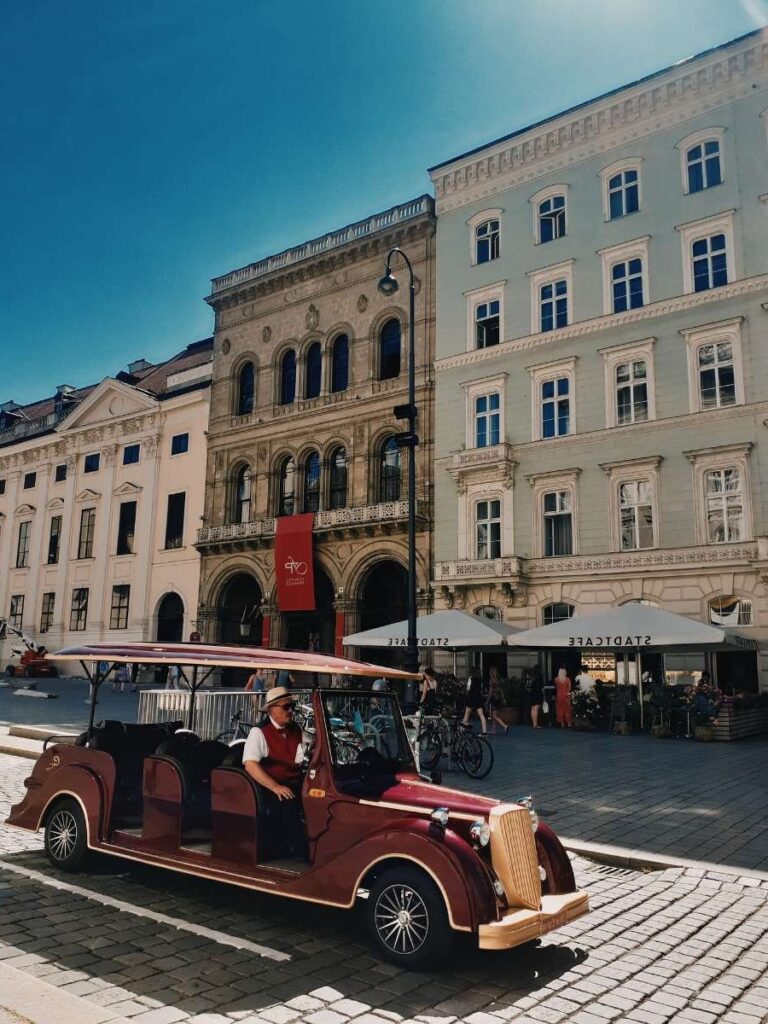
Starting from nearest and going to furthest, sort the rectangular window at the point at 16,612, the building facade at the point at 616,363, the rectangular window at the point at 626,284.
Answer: the building facade at the point at 616,363 < the rectangular window at the point at 626,284 < the rectangular window at the point at 16,612

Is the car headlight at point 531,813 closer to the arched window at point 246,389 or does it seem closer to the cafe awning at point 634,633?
the cafe awning at point 634,633

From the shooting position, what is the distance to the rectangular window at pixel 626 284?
2625 cm

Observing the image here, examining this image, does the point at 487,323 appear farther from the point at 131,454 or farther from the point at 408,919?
the point at 408,919

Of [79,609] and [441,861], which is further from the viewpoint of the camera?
[79,609]

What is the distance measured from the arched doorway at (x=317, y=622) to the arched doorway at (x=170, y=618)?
6181mm

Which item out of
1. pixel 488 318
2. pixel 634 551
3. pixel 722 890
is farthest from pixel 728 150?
pixel 722 890

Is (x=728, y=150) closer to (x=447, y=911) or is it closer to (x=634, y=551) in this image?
(x=634, y=551)

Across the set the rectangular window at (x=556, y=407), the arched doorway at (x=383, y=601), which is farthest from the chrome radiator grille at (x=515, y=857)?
the arched doorway at (x=383, y=601)

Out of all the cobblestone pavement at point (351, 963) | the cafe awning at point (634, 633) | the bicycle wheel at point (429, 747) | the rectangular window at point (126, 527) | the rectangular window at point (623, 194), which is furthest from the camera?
the rectangular window at point (126, 527)

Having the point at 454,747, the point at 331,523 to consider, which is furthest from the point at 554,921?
the point at 331,523

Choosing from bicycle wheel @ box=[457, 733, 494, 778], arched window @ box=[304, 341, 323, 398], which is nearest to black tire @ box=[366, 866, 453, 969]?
bicycle wheel @ box=[457, 733, 494, 778]

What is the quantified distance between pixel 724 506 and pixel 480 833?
2035cm

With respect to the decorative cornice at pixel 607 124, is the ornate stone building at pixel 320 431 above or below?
below

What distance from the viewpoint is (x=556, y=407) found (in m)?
27.3
